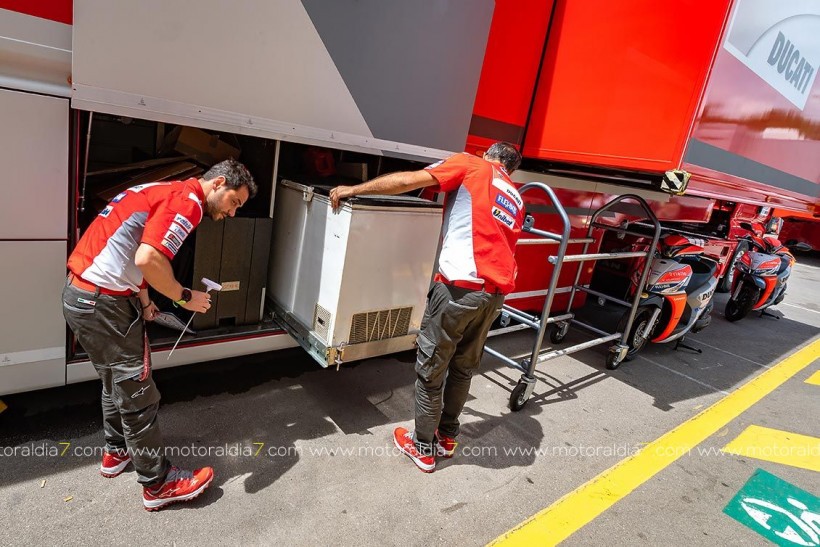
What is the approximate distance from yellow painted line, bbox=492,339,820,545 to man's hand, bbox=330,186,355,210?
190 centimetres

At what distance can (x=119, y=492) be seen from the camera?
2.21m

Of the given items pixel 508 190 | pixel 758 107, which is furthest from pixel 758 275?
pixel 508 190

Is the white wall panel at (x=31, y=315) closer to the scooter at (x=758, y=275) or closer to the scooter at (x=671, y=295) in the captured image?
the scooter at (x=671, y=295)

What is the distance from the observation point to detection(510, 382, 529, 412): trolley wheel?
3.49m

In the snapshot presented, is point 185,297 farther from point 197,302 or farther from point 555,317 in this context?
point 555,317

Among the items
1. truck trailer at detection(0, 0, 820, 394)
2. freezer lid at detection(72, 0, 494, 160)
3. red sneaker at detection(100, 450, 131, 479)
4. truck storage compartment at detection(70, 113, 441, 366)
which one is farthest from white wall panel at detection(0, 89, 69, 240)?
red sneaker at detection(100, 450, 131, 479)

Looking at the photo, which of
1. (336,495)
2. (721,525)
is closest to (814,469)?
(721,525)

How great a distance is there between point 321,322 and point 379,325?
0.36 m

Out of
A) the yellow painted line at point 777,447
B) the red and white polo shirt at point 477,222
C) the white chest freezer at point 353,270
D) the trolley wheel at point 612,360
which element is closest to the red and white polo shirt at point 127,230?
the white chest freezer at point 353,270

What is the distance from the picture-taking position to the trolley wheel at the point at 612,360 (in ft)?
14.9

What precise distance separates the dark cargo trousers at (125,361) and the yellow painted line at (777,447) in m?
3.73

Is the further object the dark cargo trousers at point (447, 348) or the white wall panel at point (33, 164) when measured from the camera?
the dark cargo trousers at point (447, 348)

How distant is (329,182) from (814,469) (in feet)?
13.2

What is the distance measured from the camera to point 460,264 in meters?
2.56
